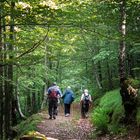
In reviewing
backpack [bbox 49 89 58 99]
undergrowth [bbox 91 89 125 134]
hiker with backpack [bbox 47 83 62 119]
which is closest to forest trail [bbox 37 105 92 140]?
hiker with backpack [bbox 47 83 62 119]

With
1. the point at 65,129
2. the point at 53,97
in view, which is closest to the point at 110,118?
the point at 65,129

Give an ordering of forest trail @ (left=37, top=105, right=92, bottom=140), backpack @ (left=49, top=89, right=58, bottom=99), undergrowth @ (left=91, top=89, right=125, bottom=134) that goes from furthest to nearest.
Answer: backpack @ (left=49, top=89, right=58, bottom=99) → forest trail @ (left=37, top=105, right=92, bottom=140) → undergrowth @ (left=91, top=89, right=125, bottom=134)

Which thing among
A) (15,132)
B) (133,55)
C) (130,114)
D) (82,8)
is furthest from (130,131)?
(133,55)

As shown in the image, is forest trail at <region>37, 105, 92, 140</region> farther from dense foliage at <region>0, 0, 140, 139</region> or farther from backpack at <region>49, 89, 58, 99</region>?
dense foliage at <region>0, 0, 140, 139</region>

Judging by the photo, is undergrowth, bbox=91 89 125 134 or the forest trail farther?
the forest trail

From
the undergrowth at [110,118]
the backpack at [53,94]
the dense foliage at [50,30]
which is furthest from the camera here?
the backpack at [53,94]

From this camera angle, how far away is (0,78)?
11.6 meters

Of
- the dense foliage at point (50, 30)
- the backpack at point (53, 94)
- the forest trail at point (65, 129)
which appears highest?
the dense foliage at point (50, 30)

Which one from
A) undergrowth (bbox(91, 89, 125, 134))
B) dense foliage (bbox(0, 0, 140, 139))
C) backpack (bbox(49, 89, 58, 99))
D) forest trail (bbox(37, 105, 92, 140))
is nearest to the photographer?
dense foliage (bbox(0, 0, 140, 139))

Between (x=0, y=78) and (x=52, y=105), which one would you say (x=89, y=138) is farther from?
(x=52, y=105)

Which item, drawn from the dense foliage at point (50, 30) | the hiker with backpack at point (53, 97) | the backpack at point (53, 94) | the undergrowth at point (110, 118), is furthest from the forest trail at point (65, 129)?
the dense foliage at point (50, 30)

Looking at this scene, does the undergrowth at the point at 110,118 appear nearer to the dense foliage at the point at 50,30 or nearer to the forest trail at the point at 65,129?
the forest trail at the point at 65,129

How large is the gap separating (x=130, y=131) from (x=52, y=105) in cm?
758

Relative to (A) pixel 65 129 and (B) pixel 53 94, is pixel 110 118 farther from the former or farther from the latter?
(B) pixel 53 94
